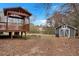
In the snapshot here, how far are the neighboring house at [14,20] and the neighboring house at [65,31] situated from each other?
34cm

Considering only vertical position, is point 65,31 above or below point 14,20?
below

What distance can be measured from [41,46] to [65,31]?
1.02 ft

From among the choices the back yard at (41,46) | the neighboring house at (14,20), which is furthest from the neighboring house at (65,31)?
the neighboring house at (14,20)

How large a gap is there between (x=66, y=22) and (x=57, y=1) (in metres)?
0.25

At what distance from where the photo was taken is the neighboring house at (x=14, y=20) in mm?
3051

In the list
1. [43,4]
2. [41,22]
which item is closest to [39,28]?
[41,22]

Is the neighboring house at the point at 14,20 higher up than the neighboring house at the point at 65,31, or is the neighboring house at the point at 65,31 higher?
the neighboring house at the point at 14,20

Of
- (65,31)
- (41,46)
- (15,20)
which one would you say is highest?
(15,20)

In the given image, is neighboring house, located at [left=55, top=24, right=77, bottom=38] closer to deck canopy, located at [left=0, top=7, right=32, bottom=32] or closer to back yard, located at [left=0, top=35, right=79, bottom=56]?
back yard, located at [left=0, top=35, right=79, bottom=56]

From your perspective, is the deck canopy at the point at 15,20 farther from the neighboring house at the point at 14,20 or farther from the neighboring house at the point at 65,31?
the neighboring house at the point at 65,31

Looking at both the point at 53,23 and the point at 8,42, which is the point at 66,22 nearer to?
the point at 53,23

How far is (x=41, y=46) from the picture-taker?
3.07 m

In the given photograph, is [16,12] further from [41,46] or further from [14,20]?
[41,46]

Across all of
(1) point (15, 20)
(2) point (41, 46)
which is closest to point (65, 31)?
(2) point (41, 46)
